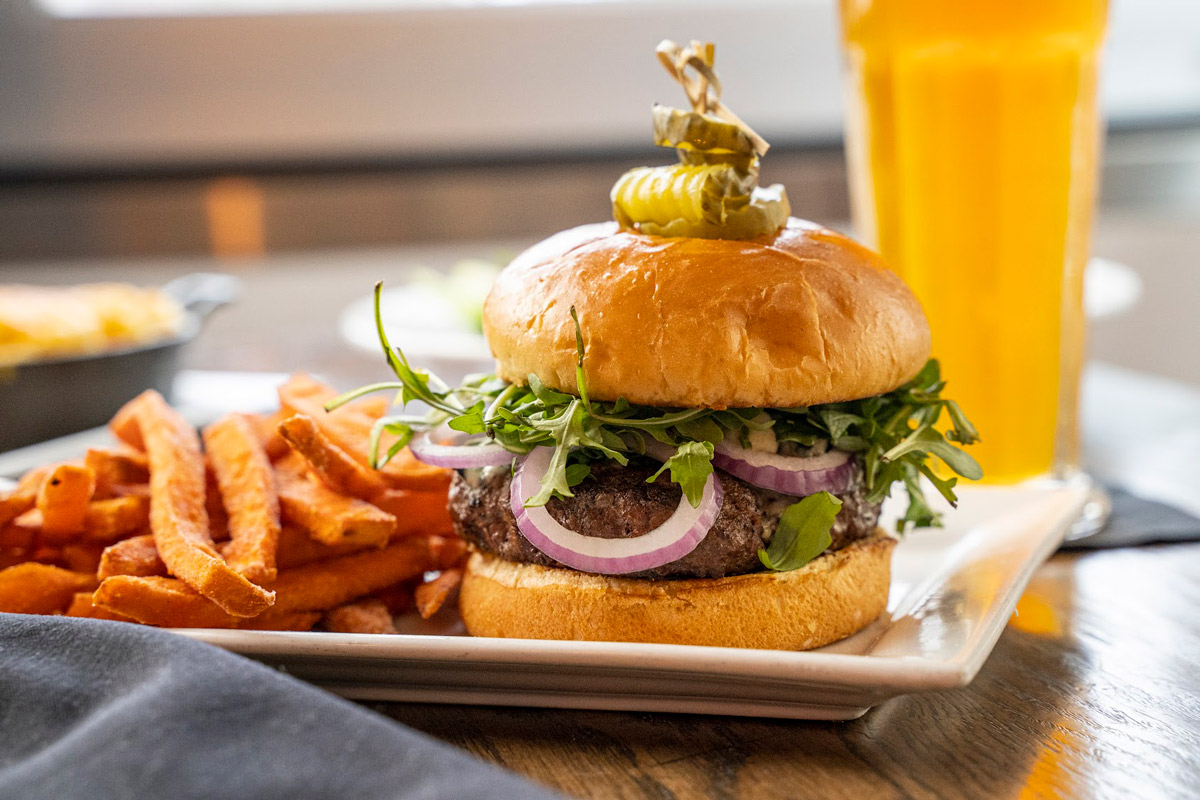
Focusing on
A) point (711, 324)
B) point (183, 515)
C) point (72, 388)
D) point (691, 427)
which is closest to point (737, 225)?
point (711, 324)

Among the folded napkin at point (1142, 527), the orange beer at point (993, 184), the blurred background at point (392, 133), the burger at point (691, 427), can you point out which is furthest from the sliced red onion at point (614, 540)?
the blurred background at point (392, 133)

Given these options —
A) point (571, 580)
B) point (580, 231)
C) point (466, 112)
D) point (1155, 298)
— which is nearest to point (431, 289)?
point (466, 112)

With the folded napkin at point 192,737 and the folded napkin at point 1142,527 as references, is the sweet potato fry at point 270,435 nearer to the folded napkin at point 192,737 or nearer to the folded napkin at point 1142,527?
the folded napkin at point 192,737

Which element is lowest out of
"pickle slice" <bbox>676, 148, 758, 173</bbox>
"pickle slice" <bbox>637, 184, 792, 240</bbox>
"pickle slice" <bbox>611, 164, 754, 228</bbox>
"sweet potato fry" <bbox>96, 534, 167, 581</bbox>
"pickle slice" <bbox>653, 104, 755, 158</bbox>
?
"sweet potato fry" <bbox>96, 534, 167, 581</bbox>

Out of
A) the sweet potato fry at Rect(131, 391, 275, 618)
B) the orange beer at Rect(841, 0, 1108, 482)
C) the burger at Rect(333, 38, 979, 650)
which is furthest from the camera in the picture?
the orange beer at Rect(841, 0, 1108, 482)

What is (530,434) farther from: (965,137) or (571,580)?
(965,137)

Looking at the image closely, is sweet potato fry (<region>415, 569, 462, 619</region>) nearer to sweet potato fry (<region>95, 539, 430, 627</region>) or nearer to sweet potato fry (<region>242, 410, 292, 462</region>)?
sweet potato fry (<region>95, 539, 430, 627</region>)

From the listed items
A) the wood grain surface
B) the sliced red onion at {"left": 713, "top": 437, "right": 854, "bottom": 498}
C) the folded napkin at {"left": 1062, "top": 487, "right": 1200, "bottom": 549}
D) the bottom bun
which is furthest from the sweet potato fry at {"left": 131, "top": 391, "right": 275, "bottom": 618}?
the folded napkin at {"left": 1062, "top": 487, "right": 1200, "bottom": 549}
